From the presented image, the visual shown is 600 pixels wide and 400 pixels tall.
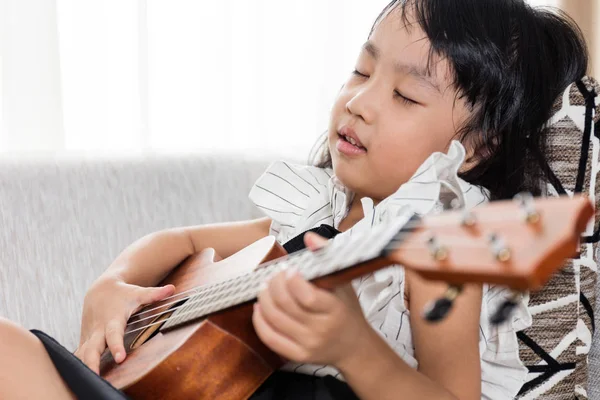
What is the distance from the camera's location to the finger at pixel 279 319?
651 mm

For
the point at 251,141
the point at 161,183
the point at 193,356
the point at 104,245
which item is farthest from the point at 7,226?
the point at 193,356

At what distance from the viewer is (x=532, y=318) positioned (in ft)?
3.33

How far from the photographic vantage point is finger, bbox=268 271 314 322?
2.08 ft

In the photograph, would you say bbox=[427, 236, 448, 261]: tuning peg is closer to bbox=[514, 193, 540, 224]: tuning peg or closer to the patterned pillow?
bbox=[514, 193, 540, 224]: tuning peg

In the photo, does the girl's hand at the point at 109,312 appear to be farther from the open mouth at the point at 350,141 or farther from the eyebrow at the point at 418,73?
the eyebrow at the point at 418,73

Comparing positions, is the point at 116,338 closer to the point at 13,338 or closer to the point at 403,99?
the point at 13,338

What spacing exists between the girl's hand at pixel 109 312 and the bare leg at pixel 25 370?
0.10 meters

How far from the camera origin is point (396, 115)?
3.19 feet

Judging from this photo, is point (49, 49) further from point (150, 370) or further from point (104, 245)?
point (150, 370)

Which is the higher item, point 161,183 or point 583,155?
point 583,155

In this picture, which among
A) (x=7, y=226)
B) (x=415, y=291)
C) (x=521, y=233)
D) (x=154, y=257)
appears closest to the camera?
(x=521, y=233)

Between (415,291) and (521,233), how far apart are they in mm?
386

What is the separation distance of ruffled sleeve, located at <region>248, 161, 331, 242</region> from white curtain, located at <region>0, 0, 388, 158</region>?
1.05ft

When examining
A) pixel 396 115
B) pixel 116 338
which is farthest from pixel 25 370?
pixel 396 115
